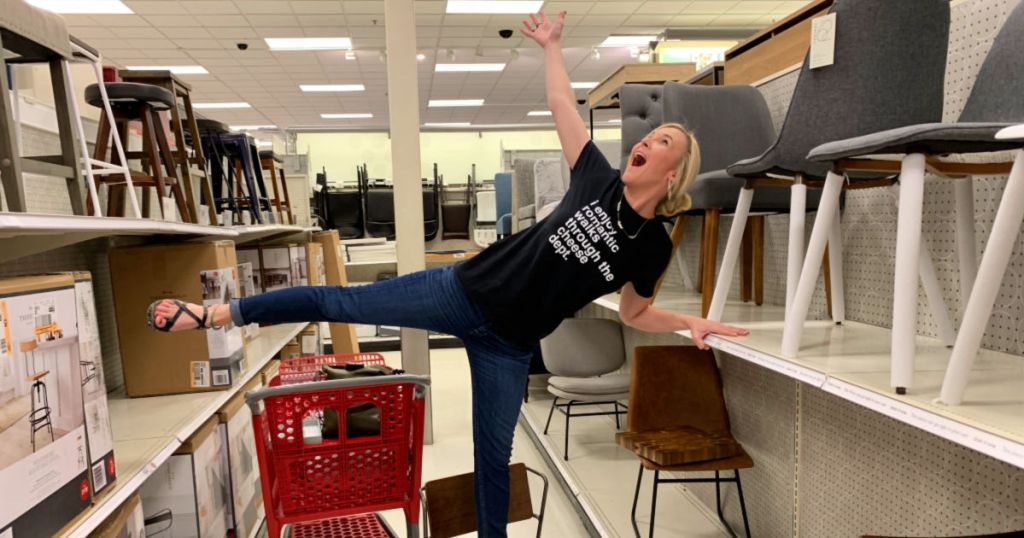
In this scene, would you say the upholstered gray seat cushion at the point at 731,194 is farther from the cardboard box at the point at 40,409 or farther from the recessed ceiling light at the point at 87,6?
the recessed ceiling light at the point at 87,6

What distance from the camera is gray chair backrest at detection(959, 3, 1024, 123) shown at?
4.31ft

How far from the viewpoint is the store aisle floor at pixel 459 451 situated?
2930 mm

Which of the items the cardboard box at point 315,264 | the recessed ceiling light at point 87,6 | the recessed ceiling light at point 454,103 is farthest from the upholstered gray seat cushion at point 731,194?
the recessed ceiling light at point 454,103

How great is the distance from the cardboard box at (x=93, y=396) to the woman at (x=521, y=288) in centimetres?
25

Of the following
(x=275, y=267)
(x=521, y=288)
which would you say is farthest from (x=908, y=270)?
(x=275, y=267)

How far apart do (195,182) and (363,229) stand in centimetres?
690

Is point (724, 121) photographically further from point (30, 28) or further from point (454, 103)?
point (454, 103)

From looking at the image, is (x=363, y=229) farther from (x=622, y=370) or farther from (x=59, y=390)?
(x=59, y=390)

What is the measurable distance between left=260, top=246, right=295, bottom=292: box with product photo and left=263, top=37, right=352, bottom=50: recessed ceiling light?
18.3 ft

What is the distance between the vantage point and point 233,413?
7.74 feet

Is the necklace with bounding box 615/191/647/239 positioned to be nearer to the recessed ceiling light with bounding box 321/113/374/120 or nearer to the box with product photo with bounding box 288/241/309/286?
the box with product photo with bounding box 288/241/309/286

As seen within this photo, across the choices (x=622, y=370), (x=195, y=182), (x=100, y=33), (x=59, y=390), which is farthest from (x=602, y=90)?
(x=100, y=33)

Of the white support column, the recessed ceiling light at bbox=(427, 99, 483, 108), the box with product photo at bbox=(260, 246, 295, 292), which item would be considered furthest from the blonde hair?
the recessed ceiling light at bbox=(427, 99, 483, 108)

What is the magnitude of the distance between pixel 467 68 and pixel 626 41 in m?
2.74
